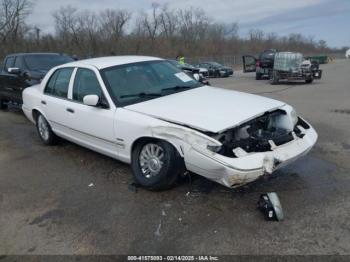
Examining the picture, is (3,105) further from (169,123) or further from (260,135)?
(260,135)

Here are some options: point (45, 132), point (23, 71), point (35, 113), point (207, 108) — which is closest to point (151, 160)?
point (207, 108)

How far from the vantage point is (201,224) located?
3.57 meters

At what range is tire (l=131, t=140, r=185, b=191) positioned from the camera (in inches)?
157

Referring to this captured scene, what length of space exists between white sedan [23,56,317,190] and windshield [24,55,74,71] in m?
3.97

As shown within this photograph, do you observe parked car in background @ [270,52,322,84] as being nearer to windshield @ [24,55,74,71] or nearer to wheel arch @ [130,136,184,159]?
windshield @ [24,55,74,71]

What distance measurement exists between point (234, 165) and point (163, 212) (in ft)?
3.01

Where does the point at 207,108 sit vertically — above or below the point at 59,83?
below

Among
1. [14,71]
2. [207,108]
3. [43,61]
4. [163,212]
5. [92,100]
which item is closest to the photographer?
[163,212]

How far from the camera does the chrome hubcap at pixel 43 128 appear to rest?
Answer: 21.2 feet

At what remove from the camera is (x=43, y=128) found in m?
6.56

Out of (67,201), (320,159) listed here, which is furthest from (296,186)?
(67,201)

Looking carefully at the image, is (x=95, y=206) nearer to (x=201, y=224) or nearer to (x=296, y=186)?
(x=201, y=224)

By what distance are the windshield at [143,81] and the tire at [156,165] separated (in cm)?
70

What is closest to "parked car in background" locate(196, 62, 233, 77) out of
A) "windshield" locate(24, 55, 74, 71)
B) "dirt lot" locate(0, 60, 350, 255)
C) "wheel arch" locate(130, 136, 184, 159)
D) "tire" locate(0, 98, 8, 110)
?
"tire" locate(0, 98, 8, 110)
